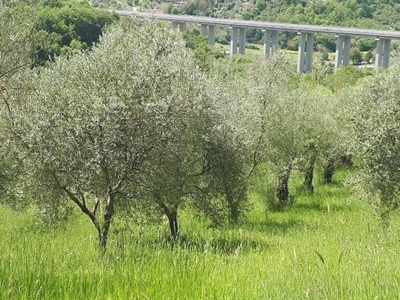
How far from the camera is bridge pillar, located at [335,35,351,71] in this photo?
94.6m

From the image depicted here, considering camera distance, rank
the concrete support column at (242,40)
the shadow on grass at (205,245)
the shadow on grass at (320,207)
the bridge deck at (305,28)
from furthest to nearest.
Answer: the concrete support column at (242,40) → the bridge deck at (305,28) → the shadow on grass at (320,207) → the shadow on grass at (205,245)

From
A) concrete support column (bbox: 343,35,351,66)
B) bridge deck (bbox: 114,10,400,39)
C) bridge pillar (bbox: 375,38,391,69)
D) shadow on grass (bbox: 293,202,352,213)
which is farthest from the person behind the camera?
concrete support column (bbox: 343,35,351,66)

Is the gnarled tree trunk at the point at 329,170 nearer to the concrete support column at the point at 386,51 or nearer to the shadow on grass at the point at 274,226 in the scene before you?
the shadow on grass at the point at 274,226

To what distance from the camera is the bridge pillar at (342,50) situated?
94.6 metres

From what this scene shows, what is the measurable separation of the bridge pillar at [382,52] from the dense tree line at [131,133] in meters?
77.2

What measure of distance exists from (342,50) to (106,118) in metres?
89.6

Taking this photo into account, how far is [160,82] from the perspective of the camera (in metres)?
11.7

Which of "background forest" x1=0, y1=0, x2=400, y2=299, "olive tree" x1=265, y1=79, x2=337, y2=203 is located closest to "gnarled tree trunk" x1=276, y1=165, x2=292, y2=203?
"olive tree" x1=265, y1=79, x2=337, y2=203

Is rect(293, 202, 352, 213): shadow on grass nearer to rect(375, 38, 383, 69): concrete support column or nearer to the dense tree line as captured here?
the dense tree line

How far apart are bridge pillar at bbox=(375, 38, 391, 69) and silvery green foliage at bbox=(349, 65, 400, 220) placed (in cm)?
7738

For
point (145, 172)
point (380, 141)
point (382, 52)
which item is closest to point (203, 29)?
point (382, 52)

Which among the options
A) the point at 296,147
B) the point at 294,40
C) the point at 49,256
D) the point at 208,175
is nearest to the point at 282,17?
the point at 294,40

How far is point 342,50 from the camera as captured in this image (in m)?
95.3

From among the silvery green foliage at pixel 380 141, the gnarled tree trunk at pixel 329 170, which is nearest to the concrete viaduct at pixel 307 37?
the gnarled tree trunk at pixel 329 170
